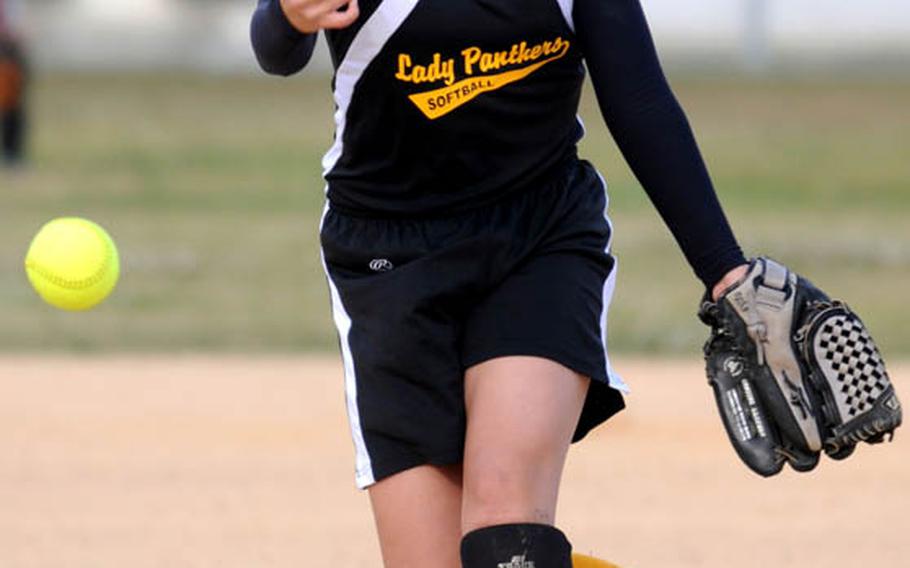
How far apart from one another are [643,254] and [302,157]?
8120 millimetres

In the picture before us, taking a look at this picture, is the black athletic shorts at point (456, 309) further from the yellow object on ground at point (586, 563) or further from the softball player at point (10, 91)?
the softball player at point (10, 91)

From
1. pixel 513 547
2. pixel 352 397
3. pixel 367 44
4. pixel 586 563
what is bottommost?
pixel 586 563

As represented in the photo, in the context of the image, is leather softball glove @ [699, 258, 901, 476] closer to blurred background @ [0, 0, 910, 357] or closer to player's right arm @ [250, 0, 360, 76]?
player's right arm @ [250, 0, 360, 76]

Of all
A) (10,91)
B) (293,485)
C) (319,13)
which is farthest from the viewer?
(10,91)

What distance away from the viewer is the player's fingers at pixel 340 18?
366 cm

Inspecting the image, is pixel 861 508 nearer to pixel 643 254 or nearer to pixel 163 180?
pixel 643 254

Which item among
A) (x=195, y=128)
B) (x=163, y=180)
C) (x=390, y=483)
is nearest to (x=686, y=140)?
(x=390, y=483)

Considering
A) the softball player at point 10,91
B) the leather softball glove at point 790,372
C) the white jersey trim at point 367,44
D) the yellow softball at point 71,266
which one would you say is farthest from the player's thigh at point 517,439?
the softball player at point 10,91

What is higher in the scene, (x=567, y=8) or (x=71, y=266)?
(x=567, y=8)

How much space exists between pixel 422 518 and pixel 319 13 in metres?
0.97

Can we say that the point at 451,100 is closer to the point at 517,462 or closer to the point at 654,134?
the point at 654,134

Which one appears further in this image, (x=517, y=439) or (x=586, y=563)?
(x=586, y=563)

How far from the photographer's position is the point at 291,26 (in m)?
3.76

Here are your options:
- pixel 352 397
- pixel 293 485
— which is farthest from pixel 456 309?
pixel 293 485
